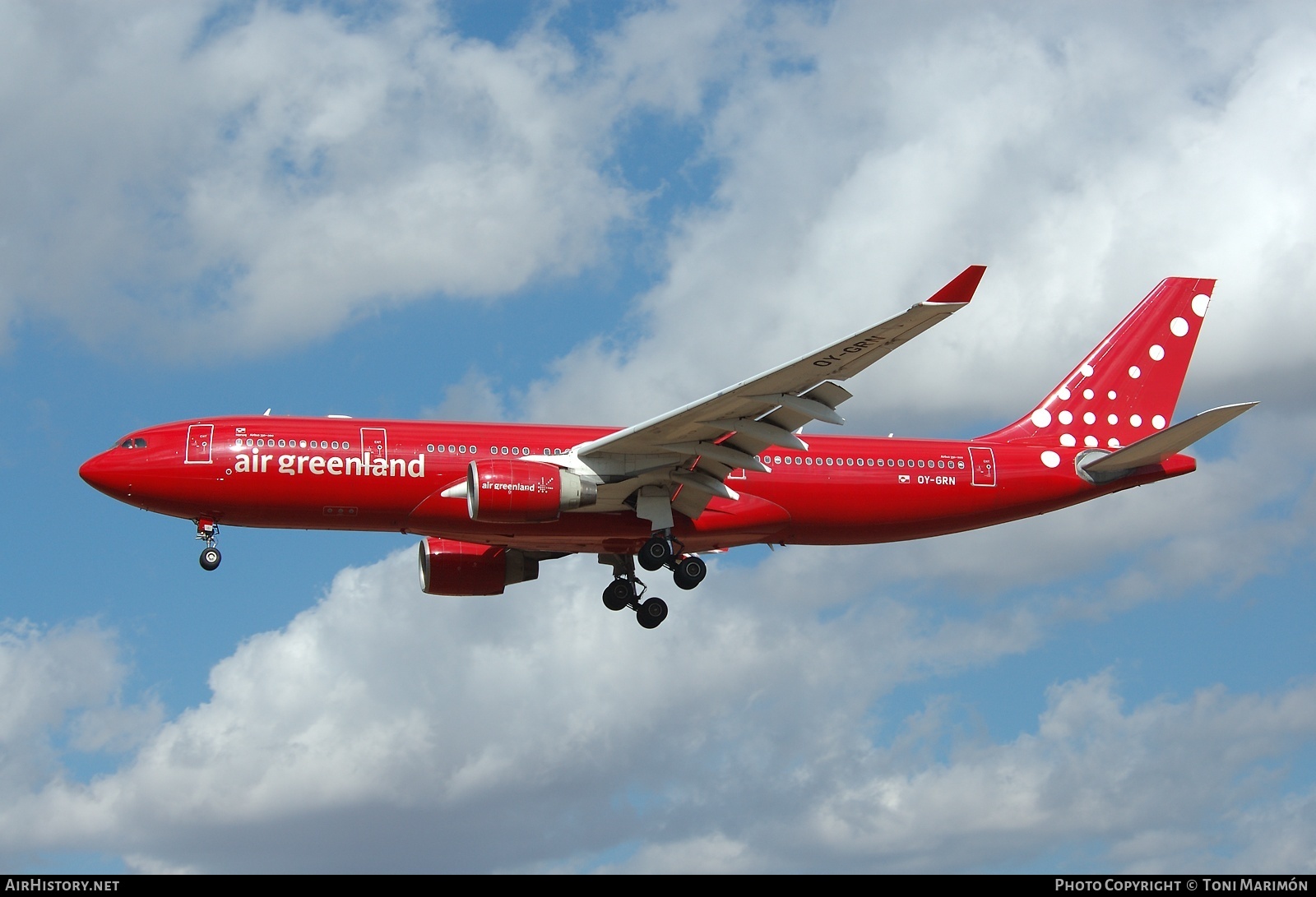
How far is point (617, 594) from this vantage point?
44062 mm

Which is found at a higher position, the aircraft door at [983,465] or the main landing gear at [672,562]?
the aircraft door at [983,465]

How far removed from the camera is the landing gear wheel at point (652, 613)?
144 feet

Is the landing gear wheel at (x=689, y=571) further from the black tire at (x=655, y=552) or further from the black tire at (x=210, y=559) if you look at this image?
the black tire at (x=210, y=559)

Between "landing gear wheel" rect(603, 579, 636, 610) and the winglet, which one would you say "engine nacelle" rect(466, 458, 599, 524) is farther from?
the winglet

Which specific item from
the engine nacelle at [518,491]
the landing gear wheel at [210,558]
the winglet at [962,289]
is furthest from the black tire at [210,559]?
the winglet at [962,289]

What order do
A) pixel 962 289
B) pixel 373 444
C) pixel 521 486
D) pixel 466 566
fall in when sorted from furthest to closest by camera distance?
1. pixel 466 566
2. pixel 373 444
3. pixel 521 486
4. pixel 962 289

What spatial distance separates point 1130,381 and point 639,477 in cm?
1608

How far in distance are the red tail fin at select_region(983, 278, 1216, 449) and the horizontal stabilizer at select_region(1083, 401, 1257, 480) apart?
1.44 m

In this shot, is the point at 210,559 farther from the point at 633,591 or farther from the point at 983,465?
the point at 983,465

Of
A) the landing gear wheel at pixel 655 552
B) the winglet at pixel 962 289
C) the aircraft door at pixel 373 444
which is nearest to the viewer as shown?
the winglet at pixel 962 289

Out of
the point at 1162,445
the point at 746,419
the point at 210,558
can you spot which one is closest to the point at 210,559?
the point at 210,558

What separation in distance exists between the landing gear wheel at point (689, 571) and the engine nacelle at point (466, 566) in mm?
5996

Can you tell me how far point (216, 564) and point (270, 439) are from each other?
3428mm
